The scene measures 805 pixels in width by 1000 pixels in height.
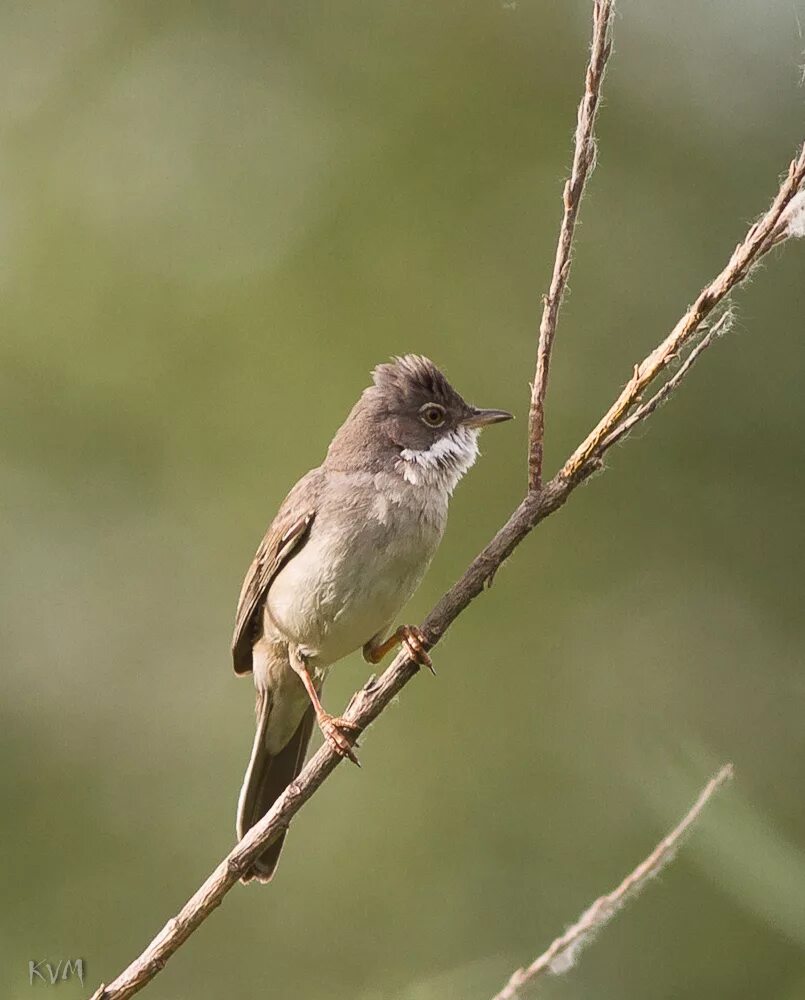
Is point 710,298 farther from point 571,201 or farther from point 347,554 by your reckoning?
point 347,554

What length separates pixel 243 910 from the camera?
849 centimetres

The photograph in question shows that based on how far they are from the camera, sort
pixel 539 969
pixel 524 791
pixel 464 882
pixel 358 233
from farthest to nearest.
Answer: pixel 358 233, pixel 524 791, pixel 464 882, pixel 539 969

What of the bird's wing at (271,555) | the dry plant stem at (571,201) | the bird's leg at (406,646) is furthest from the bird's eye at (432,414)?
the dry plant stem at (571,201)

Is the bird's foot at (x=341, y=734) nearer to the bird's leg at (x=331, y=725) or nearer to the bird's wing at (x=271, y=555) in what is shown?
the bird's leg at (x=331, y=725)

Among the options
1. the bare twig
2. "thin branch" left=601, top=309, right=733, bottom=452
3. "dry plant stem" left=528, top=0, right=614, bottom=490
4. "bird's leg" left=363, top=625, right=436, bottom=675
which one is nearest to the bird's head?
"bird's leg" left=363, top=625, right=436, bottom=675

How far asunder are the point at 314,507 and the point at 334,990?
104 inches

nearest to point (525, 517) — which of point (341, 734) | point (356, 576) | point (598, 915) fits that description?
point (598, 915)

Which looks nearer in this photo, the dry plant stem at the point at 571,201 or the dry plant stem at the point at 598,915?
the dry plant stem at the point at 598,915

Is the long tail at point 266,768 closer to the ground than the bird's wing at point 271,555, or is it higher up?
closer to the ground

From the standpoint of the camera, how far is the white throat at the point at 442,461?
14.4 ft

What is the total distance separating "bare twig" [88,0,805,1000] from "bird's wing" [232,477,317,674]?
1.40 meters

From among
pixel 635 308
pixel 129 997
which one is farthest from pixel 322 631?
pixel 635 308

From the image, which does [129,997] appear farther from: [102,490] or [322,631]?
[102,490]

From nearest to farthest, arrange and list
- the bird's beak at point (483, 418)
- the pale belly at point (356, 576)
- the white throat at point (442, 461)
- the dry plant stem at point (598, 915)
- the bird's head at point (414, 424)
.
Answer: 1. the dry plant stem at point (598, 915)
2. the pale belly at point (356, 576)
3. the white throat at point (442, 461)
4. the bird's head at point (414, 424)
5. the bird's beak at point (483, 418)
